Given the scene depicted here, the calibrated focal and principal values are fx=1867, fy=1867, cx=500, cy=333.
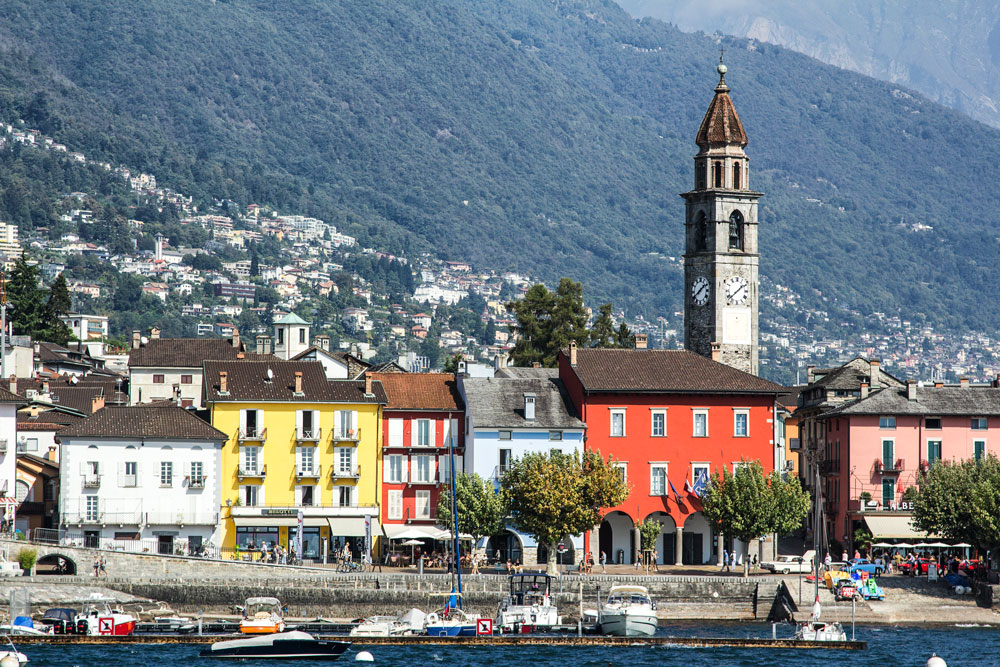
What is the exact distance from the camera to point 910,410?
9031 cm

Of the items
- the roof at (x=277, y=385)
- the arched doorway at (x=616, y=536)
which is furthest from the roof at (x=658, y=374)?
the roof at (x=277, y=385)

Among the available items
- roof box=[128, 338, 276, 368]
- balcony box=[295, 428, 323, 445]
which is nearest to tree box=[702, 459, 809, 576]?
balcony box=[295, 428, 323, 445]

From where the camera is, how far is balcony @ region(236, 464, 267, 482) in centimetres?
8656

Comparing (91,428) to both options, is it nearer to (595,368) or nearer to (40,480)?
(40,480)

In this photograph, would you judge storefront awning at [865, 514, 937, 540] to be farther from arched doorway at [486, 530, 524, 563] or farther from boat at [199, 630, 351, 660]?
boat at [199, 630, 351, 660]

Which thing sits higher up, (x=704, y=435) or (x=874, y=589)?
(x=704, y=435)

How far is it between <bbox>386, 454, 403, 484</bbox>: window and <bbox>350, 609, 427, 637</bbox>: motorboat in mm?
15998

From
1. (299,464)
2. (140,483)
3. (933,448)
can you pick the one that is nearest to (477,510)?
(299,464)

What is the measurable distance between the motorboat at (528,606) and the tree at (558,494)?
11.7ft

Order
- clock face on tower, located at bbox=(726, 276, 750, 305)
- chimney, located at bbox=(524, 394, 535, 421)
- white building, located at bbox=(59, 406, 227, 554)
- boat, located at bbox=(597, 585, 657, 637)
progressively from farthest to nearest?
clock face on tower, located at bbox=(726, 276, 750, 305), chimney, located at bbox=(524, 394, 535, 421), white building, located at bbox=(59, 406, 227, 554), boat, located at bbox=(597, 585, 657, 637)

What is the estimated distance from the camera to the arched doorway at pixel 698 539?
8838cm

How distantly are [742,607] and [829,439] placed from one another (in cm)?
1877

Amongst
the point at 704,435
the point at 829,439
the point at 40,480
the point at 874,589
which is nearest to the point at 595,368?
the point at 704,435

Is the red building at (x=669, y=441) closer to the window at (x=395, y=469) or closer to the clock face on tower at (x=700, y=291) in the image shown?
the window at (x=395, y=469)
